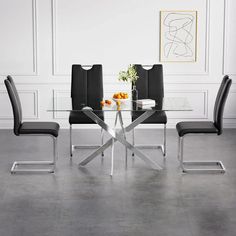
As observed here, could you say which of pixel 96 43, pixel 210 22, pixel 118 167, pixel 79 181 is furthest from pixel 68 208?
pixel 210 22

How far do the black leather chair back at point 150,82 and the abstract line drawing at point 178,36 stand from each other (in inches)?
46.0

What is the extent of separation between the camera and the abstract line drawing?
7863 mm

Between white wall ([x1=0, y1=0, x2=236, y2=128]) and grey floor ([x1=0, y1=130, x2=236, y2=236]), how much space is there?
4.84ft

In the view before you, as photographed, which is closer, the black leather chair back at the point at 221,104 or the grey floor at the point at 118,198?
the grey floor at the point at 118,198

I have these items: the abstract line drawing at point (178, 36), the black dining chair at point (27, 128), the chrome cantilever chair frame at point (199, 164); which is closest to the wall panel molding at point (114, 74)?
the abstract line drawing at point (178, 36)

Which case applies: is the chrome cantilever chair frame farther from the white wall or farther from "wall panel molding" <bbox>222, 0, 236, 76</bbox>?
"wall panel molding" <bbox>222, 0, 236, 76</bbox>

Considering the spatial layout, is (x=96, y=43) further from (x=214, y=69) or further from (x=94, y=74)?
(x=214, y=69)

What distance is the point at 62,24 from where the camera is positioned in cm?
786

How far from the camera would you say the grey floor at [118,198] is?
421 centimetres

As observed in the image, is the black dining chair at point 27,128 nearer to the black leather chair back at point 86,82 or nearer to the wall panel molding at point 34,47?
the black leather chair back at point 86,82

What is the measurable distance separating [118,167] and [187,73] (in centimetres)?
254

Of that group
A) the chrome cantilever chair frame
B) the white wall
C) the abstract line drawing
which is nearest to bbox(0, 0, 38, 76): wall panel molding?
the white wall

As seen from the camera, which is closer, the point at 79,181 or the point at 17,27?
the point at 79,181

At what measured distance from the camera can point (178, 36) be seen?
7918 mm
